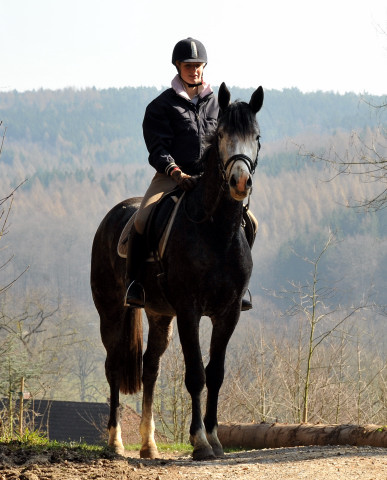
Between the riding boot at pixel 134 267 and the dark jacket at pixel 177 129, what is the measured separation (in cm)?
73

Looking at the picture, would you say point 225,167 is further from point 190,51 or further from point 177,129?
point 190,51

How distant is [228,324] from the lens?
7.38 m

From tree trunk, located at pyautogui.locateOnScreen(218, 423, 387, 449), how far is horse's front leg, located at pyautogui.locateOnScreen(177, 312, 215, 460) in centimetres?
237

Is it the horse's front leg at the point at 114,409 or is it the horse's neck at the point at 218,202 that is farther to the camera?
the horse's front leg at the point at 114,409

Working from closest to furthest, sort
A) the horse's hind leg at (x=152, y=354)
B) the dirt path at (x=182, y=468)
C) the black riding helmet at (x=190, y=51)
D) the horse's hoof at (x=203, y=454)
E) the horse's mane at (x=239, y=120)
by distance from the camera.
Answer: the dirt path at (x=182, y=468) < the horse's mane at (x=239, y=120) < the horse's hoof at (x=203, y=454) < the black riding helmet at (x=190, y=51) < the horse's hind leg at (x=152, y=354)

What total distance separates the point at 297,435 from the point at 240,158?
473 centimetres

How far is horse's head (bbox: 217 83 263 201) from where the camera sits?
21.1 feet

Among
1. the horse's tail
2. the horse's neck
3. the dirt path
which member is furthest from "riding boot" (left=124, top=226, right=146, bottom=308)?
the dirt path

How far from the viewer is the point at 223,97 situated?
273 inches

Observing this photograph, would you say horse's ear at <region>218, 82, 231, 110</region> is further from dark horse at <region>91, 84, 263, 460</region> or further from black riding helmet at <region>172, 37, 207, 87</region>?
black riding helmet at <region>172, 37, 207, 87</region>

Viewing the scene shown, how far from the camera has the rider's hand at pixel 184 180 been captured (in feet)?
24.9

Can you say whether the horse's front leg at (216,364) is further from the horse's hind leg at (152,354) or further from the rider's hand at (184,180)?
the horse's hind leg at (152,354)

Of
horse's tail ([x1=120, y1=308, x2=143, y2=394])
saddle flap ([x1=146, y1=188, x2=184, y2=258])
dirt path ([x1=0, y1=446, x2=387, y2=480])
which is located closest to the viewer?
dirt path ([x1=0, y1=446, x2=387, y2=480])

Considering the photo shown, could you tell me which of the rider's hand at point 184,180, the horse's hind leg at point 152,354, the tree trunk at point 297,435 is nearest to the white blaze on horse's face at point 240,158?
the rider's hand at point 184,180
